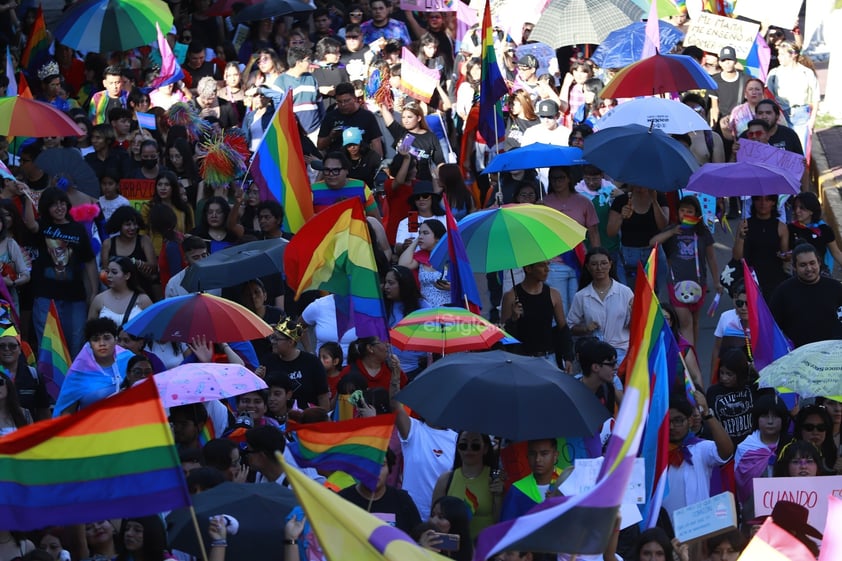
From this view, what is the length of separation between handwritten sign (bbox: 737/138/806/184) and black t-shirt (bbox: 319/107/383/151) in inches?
121

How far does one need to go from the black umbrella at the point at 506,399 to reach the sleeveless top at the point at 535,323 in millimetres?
2404

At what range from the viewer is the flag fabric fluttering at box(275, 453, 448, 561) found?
21.0ft

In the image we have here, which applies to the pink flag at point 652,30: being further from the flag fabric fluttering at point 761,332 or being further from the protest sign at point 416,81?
the flag fabric fluttering at point 761,332

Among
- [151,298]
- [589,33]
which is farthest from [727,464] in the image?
[589,33]

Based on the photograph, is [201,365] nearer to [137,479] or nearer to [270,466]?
[270,466]

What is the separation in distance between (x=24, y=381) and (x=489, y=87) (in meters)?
4.76

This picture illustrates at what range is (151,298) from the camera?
12.6 metres

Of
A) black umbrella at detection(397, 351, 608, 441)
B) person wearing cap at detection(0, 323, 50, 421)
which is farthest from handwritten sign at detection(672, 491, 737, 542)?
person wearing cap at detection(0, 323, 50, 421)

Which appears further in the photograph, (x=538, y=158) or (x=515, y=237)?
(x=538, y=158)

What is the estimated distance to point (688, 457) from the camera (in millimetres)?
9336

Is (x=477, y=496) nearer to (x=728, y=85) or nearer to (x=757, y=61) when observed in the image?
(x=728, y=85)

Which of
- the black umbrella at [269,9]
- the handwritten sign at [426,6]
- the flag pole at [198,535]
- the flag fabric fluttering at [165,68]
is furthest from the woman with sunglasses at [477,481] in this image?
the handwritten sign at [426,6]

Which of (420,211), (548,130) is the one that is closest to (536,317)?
(420,211)

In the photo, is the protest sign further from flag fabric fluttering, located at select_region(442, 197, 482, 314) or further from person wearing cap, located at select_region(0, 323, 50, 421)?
person wearing cap, located at select_region(0, 323, 50, 421)
